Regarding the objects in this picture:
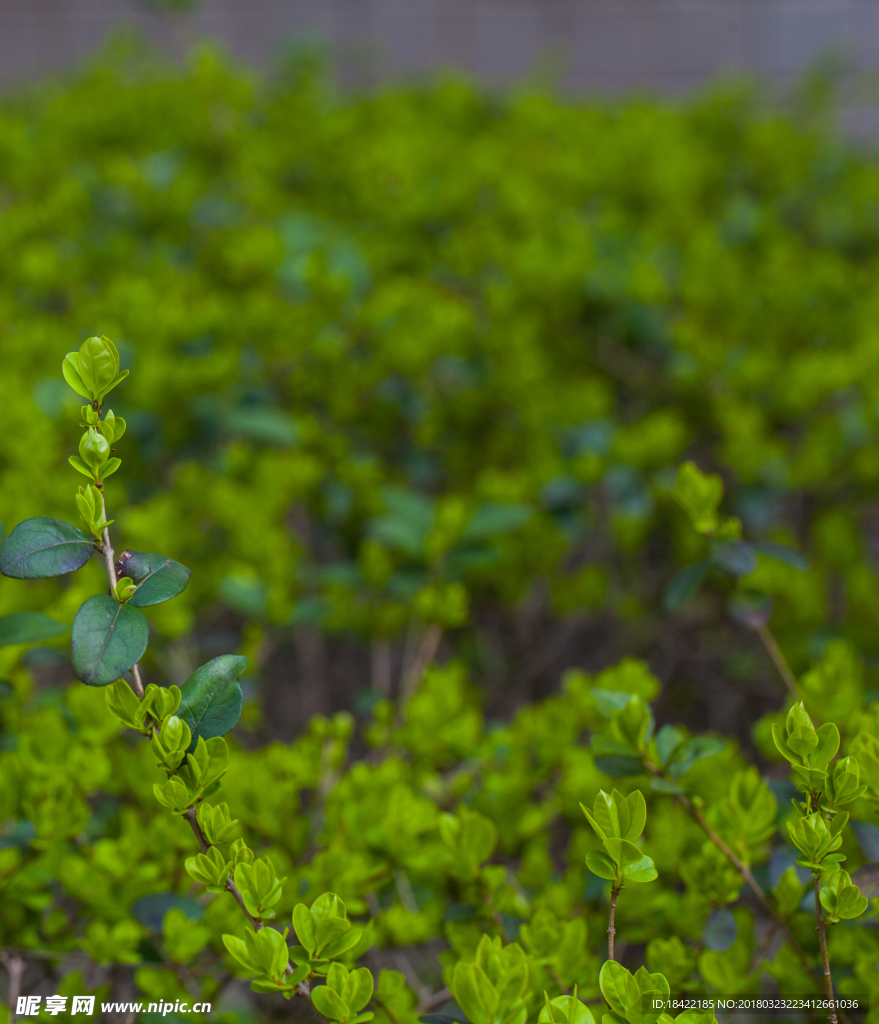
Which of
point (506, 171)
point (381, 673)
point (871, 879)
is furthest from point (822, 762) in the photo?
point (506, 171)

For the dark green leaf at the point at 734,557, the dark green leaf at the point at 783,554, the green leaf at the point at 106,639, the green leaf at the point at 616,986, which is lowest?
the green leaf at the point at 616,986

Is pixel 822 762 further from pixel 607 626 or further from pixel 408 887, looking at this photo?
pixel 607 626

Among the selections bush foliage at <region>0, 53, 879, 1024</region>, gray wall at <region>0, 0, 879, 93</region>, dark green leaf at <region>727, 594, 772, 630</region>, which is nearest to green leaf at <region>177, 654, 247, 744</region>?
bush foliage at <region>0, 53, 879, 1024</region>

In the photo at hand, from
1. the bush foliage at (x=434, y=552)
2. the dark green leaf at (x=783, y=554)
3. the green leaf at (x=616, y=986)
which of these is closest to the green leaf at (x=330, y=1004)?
the bush foliage at (x=434, y=552)

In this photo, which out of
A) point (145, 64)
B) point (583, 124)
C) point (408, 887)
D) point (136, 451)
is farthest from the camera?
point (145, 64)

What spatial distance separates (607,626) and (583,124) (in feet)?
4.99

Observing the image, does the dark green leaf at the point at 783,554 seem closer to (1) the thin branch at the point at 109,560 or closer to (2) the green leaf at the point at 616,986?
(2) the green leaf at the point at 616,986

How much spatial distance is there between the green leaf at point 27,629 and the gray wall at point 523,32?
5.04m

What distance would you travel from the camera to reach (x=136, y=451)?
126cm

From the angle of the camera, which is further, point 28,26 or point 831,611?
point 28,26

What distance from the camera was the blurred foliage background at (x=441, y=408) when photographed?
1.15m

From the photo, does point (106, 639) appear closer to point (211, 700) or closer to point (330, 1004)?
point (211, 700)

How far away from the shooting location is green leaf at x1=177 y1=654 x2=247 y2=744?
22.1 inches

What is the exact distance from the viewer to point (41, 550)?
1.85ft
